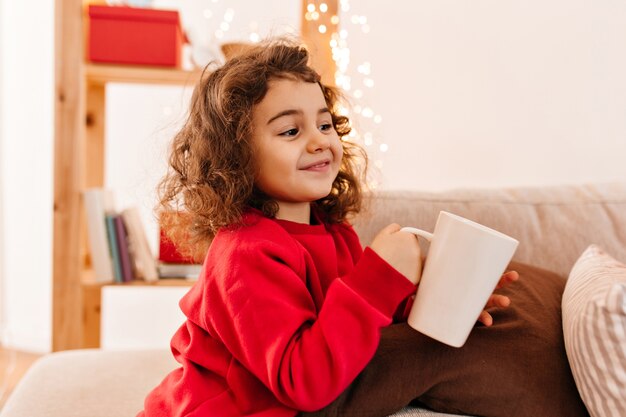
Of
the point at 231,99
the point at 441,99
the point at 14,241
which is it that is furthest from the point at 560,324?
the point at 14,241

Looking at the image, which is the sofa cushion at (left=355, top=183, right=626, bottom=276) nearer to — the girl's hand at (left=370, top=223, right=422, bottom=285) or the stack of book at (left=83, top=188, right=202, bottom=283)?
the girl's hand at (left=370, top=223, right=422, bottom=285)

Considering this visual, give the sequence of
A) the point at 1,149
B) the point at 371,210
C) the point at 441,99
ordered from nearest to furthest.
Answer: the point at 371,210
the point at 441,99
the point at 1,149

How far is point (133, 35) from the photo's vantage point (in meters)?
1.98

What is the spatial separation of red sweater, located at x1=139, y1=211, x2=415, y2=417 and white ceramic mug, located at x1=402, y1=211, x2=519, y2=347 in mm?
56

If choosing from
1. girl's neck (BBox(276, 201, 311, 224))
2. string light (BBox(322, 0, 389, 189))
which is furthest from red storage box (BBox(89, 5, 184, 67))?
girl's neck (BBox(276, 201, 311, 224))

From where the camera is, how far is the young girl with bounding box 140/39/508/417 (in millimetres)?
800

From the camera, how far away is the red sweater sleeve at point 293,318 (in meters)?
0.79

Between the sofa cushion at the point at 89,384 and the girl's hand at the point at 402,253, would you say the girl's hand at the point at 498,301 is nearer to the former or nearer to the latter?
the girl's hand at the point at 402,253

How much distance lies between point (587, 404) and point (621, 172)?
1.21 m

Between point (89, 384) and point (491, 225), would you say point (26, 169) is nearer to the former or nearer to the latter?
point (89, 384)

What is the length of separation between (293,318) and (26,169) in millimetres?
2399

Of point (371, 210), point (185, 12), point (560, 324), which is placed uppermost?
point (185, 12)

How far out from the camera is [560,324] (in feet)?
3.10

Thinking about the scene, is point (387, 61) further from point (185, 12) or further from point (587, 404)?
point (587, 404)
